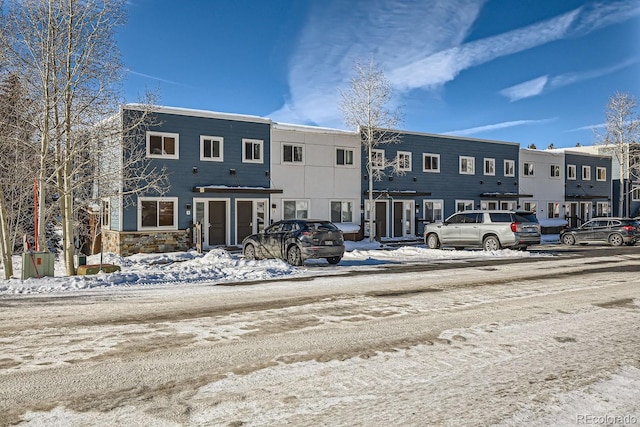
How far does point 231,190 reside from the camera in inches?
981

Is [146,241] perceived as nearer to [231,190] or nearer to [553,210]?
[231,190]

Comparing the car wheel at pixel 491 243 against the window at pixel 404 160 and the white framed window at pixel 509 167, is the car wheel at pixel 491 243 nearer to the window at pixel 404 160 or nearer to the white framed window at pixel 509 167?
the window at pixel 404 160

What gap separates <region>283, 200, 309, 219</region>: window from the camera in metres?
27.5

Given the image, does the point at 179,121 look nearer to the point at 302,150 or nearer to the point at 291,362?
the point at 302,150

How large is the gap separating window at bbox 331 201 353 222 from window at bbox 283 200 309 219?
188 cm

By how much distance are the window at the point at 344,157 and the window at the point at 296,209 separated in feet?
10.9

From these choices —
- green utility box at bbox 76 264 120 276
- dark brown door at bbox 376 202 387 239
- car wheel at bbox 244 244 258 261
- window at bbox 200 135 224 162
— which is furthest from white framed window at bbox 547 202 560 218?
green utility box at bbox 76 264 120 276

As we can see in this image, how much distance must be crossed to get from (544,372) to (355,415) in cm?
238

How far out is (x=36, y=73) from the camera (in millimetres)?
14430

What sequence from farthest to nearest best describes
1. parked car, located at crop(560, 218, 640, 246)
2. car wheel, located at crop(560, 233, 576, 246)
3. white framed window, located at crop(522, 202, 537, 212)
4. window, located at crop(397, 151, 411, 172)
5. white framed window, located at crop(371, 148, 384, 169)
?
1. white framed window, located at crop(522, 202, 537, 212)
2. window, located at crop(397, 151, 411, 172)
3. white framed window, located at crop(371, 148, 384, 169)
4. car wheel, located at crop(560, 233, 576, 246)
5. parked car, located at crop(560, 218, 640, 246)

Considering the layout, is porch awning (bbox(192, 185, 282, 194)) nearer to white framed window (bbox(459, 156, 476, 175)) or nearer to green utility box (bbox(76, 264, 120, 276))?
green utility box (bbox(76, 264, 120, 276))

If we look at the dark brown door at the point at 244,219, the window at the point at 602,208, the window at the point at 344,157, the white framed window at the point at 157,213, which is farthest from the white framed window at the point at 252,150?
the window at the point at 602,208

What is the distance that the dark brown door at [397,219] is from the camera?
31.9 meters

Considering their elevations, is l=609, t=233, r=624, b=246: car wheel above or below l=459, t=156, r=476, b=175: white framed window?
below
